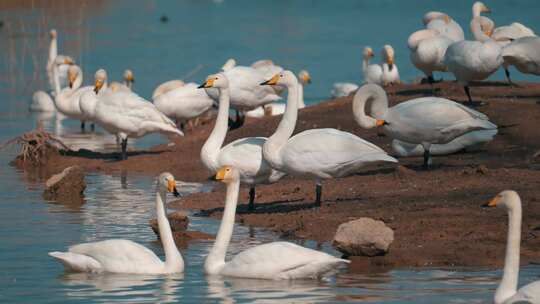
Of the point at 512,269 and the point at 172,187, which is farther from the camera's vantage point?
the point at 172,187

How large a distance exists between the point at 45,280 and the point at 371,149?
3.67 metres

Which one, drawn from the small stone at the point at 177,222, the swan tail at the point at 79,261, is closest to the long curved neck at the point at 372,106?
the small stone at the point at 177,222

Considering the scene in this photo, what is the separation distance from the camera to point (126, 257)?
32.0ft

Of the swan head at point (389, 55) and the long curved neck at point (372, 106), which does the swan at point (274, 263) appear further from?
the swan head at point (389, 55)

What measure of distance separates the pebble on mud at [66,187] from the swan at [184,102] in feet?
18.5

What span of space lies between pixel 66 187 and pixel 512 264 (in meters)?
7.61

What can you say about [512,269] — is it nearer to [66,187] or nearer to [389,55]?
[66,187]

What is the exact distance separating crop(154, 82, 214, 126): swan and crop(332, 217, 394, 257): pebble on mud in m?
9.91

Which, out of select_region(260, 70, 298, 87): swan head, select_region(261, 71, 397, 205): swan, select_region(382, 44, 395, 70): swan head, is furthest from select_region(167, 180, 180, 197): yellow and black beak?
select_region(382, 44, 395, 70): swan head

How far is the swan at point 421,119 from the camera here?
1348 centimetres

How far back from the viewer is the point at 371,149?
466 inches

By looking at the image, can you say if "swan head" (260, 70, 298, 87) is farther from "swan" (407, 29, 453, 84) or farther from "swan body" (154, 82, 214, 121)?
"swan body" (154, 82, 214, 121)

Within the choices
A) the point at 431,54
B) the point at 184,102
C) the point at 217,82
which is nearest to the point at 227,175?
the point at 217,82

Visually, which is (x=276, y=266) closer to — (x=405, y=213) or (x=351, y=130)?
(x=405, y=213)
